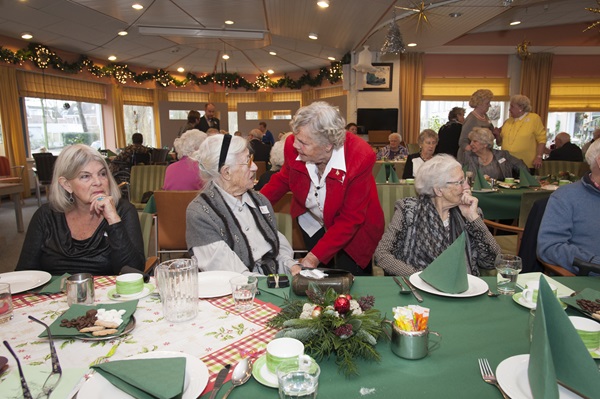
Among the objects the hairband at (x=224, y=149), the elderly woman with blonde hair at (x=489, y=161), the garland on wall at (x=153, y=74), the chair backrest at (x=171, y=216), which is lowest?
the chair backrest at (x=171, y=216)

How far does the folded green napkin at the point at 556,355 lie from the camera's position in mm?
826

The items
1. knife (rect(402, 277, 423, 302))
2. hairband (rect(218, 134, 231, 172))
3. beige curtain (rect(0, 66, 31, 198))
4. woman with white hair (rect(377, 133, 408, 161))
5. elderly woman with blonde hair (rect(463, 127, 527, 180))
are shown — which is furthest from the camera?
beige curtain (rect(0, 66, 31, 198))

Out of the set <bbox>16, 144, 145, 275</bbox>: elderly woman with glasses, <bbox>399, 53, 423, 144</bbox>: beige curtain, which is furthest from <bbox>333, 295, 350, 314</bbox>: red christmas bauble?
<bbox>399, 53, 423, 144</bbox>: beige curtain

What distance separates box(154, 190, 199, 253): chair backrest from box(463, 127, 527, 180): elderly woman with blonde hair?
11.0 feet

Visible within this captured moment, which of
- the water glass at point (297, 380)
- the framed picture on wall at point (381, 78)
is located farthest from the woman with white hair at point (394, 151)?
the water glass at point (297, 380)

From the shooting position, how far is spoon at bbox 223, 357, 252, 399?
966mm

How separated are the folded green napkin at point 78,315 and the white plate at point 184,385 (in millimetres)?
261

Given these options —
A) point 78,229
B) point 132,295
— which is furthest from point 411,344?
point 78,229

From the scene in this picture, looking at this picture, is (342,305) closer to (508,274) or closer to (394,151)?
(508,274)

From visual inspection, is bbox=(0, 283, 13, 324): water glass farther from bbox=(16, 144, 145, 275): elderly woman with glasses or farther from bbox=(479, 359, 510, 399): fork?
bbox=(479, 359, 510, 399): fork

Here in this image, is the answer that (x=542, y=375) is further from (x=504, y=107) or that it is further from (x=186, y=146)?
(x=504, y=107)

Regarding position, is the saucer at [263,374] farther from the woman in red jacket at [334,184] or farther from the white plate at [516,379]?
the woman in red jacket at [334,184]

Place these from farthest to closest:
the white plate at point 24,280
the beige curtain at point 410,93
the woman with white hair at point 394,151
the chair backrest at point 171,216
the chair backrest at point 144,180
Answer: the beige curtain at point 410,93 → the woman with white hair at point 394,151 → the chair backrest at point 144,180 → the chair backrest at point 171,216 → the white plate at point 24,280

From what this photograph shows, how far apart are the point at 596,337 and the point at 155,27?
33.4ft
